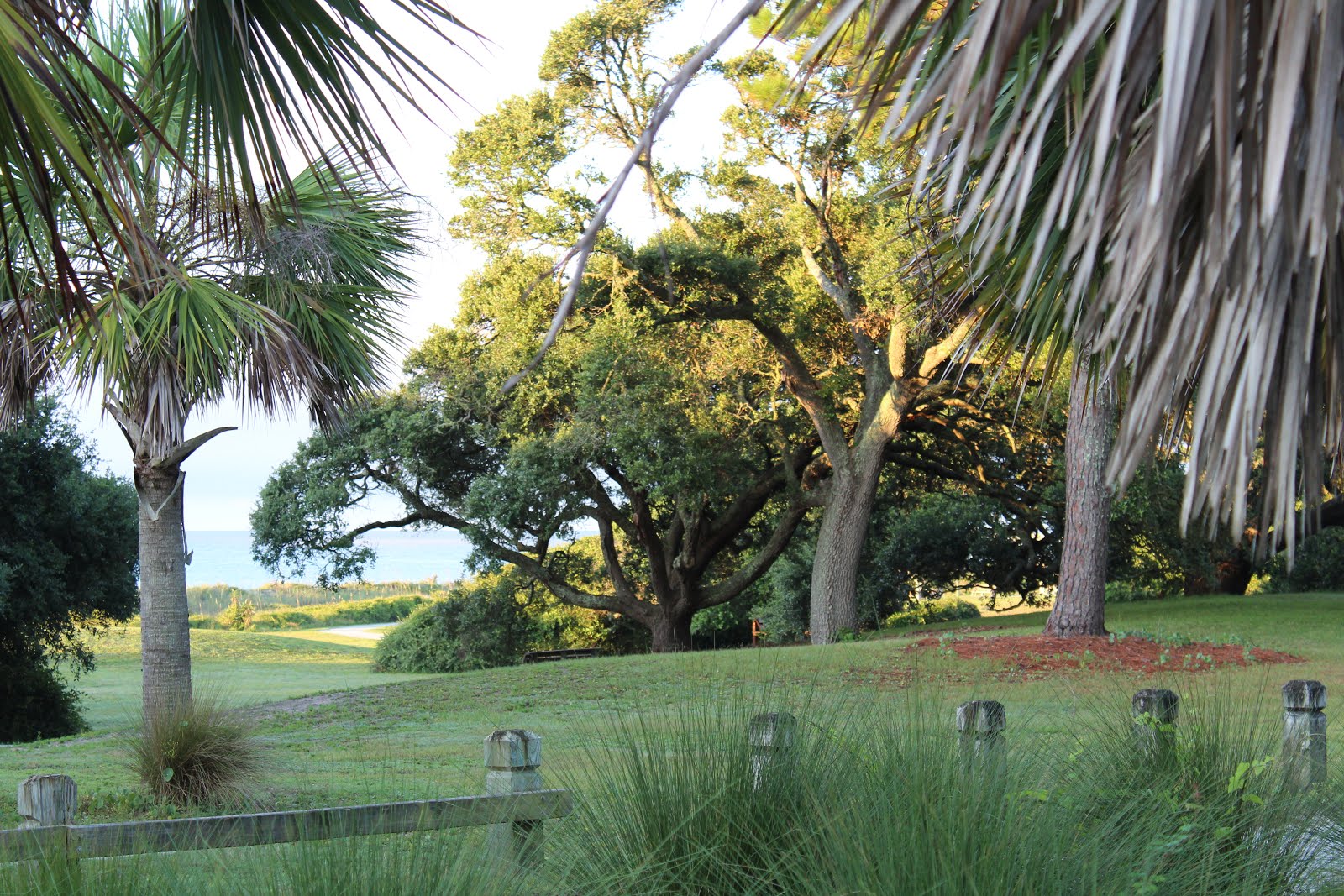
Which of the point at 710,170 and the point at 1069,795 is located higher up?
the point at 710,170

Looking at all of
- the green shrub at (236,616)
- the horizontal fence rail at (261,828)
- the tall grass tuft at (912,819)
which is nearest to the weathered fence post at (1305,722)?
the tall grass tuft at (912,819)

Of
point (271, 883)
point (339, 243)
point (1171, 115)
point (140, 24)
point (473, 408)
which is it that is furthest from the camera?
point (473, 408)

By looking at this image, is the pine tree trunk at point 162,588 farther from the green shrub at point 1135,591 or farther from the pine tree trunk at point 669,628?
the green shrub at point 1135,591

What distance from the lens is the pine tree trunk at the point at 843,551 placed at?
63.3ft

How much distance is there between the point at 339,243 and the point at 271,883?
8.27 m

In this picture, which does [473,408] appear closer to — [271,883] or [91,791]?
[91,791]

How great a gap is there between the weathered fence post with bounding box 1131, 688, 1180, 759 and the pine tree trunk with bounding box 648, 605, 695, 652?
1999cm

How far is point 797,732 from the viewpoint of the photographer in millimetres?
3375

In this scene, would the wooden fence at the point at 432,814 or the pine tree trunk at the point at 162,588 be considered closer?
the wooden fence at the point at 432,814

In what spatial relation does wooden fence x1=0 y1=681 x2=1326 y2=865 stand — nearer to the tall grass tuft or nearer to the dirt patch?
the tall grass tuft

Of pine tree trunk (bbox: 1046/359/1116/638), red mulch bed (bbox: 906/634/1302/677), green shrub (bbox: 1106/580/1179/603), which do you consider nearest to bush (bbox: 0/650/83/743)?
red mulch bed (bbox: 906/634/1302/677)

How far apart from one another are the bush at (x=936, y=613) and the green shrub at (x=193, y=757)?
20879 millimetres

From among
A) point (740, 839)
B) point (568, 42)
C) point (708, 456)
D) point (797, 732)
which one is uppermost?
point (568, 42)

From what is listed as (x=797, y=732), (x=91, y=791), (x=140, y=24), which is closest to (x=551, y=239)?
(x=140, y=24)
